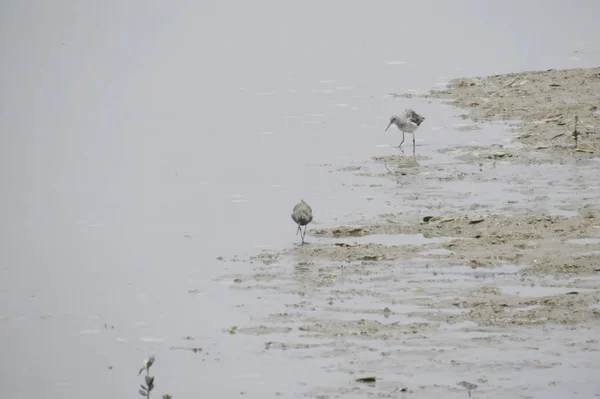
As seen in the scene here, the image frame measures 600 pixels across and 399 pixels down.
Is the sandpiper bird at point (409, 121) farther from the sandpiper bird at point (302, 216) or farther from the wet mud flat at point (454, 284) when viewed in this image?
the sandpiper bird at point (302, 216)

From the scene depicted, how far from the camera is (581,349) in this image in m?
11.8

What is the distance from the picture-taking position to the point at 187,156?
24312mm

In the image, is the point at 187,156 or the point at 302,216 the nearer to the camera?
the point at 302,216

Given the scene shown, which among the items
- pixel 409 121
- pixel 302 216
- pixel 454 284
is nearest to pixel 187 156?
pixel 409 121

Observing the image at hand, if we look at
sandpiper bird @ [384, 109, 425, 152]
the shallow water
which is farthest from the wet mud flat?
sandpiper bird @ [384, 109, 425, 152]

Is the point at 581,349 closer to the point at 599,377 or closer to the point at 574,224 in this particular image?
the point at 599,377

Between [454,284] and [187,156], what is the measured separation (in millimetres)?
11173

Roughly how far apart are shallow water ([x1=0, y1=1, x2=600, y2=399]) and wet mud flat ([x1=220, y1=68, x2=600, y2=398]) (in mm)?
255

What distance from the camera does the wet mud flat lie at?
11430mm

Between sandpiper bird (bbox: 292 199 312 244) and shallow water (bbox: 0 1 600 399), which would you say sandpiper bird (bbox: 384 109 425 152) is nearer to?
shallow water (bbox: 0 1 600 399)

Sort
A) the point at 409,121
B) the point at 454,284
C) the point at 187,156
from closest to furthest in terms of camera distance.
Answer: the point at 454,284
the point at 409,121
the point at 187,156

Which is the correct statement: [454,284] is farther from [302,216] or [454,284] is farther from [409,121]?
[409,121]

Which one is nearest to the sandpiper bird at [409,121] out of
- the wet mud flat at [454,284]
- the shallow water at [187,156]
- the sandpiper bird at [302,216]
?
the shallow water at [187,156]

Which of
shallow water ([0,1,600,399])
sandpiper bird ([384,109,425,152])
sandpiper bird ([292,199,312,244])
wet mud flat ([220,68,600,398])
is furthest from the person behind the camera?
sandpiper bird ([384,109,425,152])
